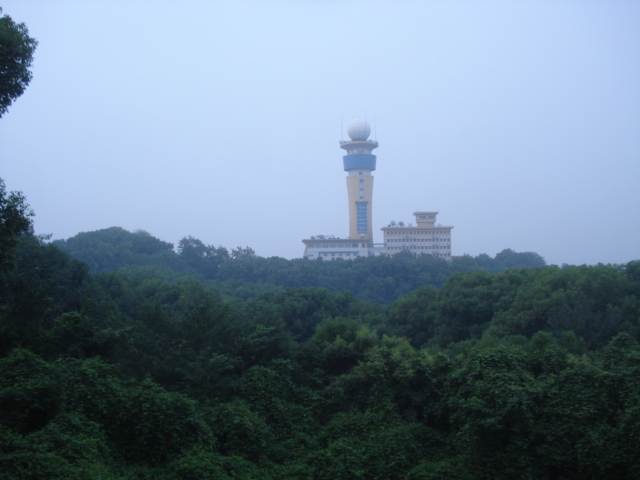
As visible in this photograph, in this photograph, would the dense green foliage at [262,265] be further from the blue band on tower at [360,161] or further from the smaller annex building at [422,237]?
the blue band on tower at [360,161]

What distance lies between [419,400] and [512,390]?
279 cm

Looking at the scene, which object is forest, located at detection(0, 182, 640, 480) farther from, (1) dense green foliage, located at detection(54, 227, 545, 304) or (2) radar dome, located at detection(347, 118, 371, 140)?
(2) radar dome, located at detection(347, 118, 371, 140)

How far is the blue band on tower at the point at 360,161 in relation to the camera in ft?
250

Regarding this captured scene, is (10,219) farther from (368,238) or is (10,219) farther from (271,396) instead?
(368,238)

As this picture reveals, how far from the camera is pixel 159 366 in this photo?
13.0 metres

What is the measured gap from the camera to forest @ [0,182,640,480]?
9570 millimetres

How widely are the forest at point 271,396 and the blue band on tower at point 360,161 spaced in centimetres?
5844

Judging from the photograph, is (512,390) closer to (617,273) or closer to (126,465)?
(126,465)

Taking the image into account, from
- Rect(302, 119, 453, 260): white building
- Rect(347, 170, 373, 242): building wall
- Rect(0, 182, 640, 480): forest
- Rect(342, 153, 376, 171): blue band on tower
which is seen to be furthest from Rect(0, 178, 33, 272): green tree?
Rect(347, 170, 373, 242): building wall

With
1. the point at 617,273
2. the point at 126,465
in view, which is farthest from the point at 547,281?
the point at 126,465

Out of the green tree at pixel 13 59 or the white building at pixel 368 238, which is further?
the white building at pixel 368 238

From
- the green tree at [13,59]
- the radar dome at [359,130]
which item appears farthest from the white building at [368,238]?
the green tree at [13,59]

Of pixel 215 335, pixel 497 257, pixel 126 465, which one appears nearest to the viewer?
pixel 126 465

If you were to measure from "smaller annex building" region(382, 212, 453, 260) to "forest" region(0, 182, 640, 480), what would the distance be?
55160 millimetres
